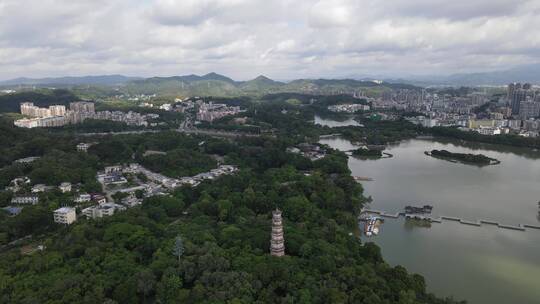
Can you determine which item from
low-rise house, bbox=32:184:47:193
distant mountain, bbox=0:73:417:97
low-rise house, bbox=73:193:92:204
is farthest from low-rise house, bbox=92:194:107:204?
distant mountain, bbox=0:73:417:97

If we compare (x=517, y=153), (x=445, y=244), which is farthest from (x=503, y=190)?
(x=517, y=153)

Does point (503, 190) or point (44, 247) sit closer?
point (44, 247)

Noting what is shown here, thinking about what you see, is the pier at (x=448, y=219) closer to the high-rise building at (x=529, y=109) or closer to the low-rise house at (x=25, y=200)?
the low-rise house at (x=25, y=200)

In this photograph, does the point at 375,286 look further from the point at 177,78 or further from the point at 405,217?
the point at 177,78

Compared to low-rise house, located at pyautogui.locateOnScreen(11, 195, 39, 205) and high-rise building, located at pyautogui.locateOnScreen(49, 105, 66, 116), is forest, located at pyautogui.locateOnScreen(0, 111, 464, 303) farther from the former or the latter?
high-rise building, located at pyautogui.locateOnScreen(49, 105, 66, 116)

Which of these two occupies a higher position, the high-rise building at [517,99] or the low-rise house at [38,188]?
the high-rise building at [517,99]

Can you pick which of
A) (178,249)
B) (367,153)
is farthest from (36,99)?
(178,249)

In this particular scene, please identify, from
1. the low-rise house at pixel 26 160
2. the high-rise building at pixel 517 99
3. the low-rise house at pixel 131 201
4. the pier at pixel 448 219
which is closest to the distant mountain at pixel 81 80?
the high-rise building at pixel 517 99
